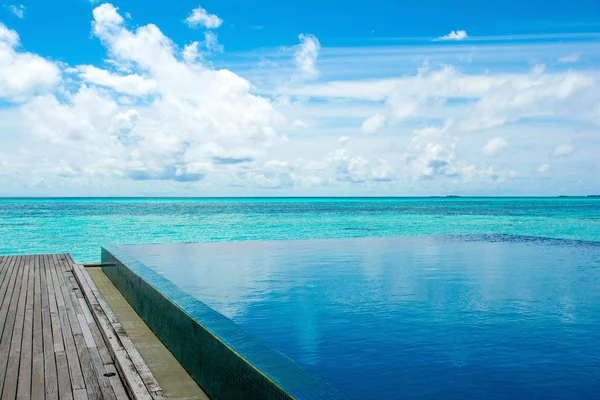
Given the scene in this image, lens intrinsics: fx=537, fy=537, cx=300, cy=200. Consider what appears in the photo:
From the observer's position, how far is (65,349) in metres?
3.70

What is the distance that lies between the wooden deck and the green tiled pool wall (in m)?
0.32

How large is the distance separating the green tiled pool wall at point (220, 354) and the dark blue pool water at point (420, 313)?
855 mm

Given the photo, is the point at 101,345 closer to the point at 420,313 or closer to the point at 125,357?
the point at 125,357

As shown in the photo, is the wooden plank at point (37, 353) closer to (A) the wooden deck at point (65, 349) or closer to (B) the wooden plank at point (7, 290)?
(A) the wooden deck at point (65, 349)

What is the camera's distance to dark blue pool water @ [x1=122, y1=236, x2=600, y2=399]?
3.65 meters

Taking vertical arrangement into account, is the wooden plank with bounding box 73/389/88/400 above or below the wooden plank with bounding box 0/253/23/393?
below

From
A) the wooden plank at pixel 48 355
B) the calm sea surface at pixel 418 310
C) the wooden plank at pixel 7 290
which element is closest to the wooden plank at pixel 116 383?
the wooden plank at pixel 48 355

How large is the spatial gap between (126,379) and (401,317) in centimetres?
290

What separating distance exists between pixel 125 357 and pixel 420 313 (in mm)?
3005

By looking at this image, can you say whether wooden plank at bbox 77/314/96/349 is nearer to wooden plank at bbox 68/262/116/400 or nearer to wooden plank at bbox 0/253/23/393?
wooden plank at bbox 68/262/116/400

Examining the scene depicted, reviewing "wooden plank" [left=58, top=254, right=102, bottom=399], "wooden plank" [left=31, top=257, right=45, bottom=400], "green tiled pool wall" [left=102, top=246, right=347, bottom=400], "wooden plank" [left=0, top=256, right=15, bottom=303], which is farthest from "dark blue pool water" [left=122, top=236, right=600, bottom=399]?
"wooden plank" [left=0, top=256, right=15, bottom=303]

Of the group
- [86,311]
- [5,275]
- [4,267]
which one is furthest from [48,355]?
[4,267]

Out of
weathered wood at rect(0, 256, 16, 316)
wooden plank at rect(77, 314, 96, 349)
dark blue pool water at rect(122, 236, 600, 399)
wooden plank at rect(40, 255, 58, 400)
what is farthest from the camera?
weathered wood at rect(0, 256, 16, 316)

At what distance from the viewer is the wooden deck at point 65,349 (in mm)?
3010
